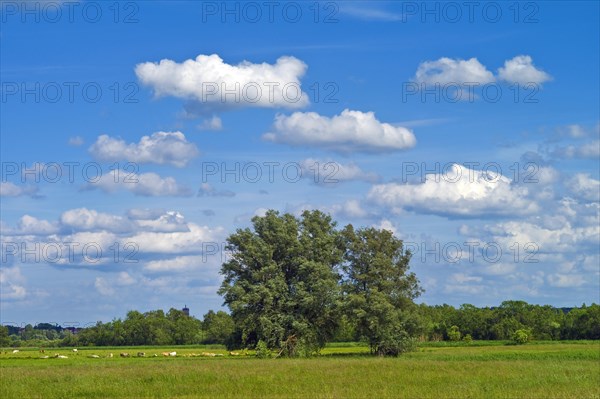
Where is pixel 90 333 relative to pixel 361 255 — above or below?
below

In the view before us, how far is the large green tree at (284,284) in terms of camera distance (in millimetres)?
74000

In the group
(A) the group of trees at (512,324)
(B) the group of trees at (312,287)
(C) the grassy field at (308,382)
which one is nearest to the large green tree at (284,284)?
(B) the group of trees at (312,287)

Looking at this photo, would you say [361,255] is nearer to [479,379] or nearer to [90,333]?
[479,379]

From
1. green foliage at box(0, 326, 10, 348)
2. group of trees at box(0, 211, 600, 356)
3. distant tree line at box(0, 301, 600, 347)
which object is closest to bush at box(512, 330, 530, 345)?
distant tree line at box(0, 301, 600, 347)

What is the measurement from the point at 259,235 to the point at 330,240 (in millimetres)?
7422

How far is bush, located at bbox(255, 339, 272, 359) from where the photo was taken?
237ft

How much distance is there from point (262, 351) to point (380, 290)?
43.9 ft

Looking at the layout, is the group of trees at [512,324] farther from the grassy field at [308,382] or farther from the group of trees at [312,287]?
the grassy field at [308,382]

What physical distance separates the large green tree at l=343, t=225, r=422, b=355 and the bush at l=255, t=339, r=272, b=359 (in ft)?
29.2

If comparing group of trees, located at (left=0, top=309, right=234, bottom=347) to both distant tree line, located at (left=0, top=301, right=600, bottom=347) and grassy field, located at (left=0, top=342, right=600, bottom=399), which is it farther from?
grassy field, located at (left=0, top=342, right=600, bottom=399)

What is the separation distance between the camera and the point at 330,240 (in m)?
79.1

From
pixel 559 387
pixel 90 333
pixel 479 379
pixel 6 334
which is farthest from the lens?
pixel 6 334

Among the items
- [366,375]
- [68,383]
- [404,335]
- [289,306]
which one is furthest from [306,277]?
[68,383]

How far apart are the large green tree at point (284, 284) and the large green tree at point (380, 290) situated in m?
2.05
